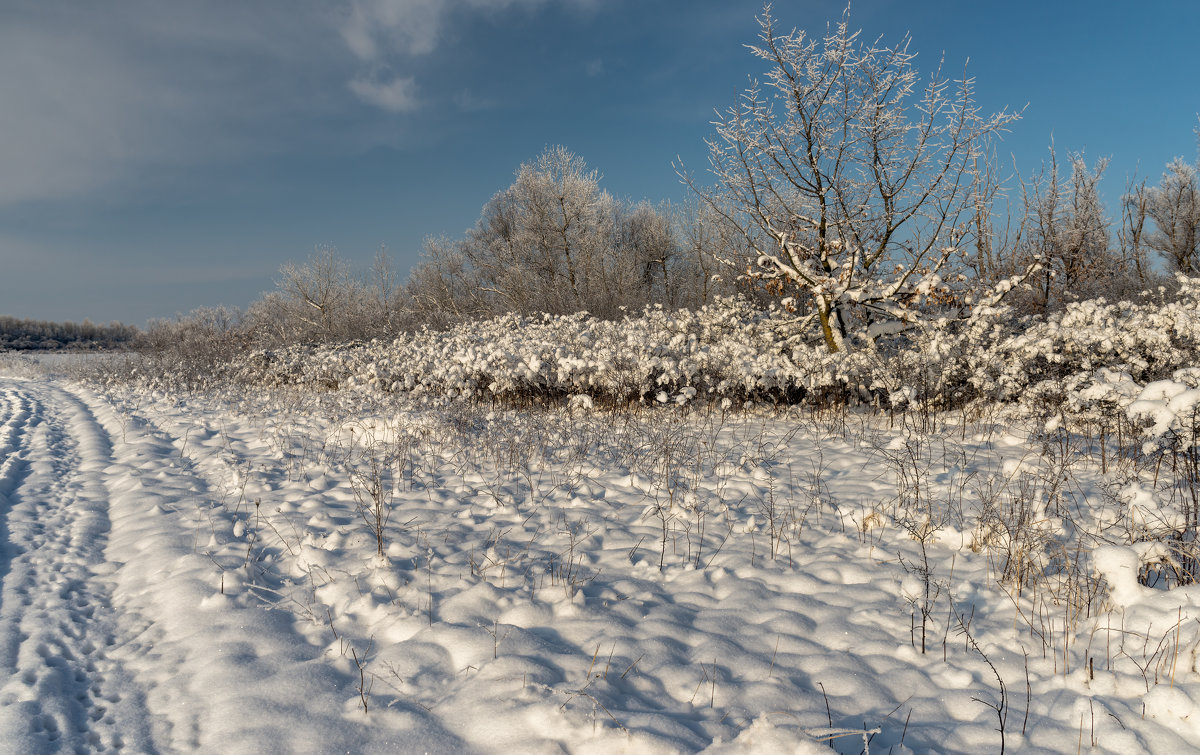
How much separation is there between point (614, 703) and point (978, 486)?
4.28 metres

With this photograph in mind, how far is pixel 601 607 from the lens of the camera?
11.2ft

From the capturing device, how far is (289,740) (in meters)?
2.36

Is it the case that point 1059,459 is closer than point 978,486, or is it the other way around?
point 978,486

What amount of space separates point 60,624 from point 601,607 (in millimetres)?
3030

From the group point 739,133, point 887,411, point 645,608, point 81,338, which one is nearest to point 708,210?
point 739,133

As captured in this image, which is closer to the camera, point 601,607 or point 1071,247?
point 601,607

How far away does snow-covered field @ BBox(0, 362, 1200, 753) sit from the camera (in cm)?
243

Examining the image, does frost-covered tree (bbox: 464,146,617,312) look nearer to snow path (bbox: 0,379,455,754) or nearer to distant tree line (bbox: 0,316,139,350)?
snow path (bbox: 0,379,455,754)

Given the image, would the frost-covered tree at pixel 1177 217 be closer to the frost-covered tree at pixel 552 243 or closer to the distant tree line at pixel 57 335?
the frost-covered tree at pixel 552 243

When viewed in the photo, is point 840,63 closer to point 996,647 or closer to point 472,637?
point 996,647

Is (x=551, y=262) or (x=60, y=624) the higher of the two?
(x=551, y=262)

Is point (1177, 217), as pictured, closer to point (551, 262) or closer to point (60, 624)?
point (551, 262)

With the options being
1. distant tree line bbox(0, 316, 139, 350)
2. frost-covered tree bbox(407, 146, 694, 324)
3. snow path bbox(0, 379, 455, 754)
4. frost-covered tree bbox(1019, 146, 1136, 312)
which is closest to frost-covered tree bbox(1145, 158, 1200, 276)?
frost-covered tree bbox(1019, 146, 1136, 312)

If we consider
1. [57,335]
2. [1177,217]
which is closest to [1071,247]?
[1177,217]
